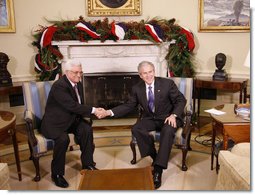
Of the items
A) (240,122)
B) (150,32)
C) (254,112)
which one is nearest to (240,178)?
(254,112)

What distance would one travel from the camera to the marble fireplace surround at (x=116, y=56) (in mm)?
3617

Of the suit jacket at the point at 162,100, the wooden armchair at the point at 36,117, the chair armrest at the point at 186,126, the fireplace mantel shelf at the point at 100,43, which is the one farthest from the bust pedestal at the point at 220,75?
the wooden armchair at the point at 36,117

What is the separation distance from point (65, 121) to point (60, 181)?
45 centimetres

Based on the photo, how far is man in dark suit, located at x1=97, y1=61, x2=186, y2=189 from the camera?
234 centimetres

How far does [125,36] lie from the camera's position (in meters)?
3.49

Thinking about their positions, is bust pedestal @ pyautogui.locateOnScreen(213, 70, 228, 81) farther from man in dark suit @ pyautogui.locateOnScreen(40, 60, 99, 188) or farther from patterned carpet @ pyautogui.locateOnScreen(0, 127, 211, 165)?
man in dark suit @ pyautogui.locateOnScreen(40, 60, 99, 188)

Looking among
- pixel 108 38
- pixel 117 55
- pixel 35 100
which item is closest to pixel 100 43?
pixel 108 38

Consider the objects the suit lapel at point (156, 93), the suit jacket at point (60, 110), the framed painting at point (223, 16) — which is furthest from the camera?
the framed painting at point (223, 16)

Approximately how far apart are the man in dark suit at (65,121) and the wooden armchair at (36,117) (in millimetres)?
66

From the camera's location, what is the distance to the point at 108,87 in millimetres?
3811

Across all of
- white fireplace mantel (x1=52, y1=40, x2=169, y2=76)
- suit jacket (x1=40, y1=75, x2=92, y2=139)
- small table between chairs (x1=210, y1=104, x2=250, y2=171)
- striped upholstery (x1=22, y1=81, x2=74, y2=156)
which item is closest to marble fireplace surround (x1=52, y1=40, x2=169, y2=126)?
white fireplace mantel (x1=52, y1=40, x2=169, y2=76)

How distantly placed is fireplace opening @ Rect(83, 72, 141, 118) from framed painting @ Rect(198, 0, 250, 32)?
108 centimetres

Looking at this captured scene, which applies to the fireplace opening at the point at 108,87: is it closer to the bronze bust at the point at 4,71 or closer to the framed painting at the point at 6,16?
the bronze bust at the point at 4,71

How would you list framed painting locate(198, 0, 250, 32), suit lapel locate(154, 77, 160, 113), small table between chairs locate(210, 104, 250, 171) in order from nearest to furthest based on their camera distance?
1. small table between chairs locate(210, 104, 250, 171)
2. suit lapel locate(154, 77, 160, 113)
3. framed painting locate(198, 0, 250, 32)
